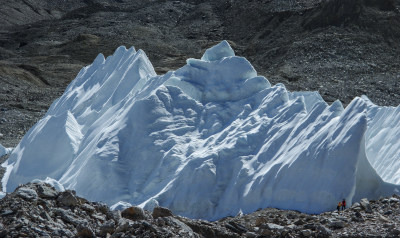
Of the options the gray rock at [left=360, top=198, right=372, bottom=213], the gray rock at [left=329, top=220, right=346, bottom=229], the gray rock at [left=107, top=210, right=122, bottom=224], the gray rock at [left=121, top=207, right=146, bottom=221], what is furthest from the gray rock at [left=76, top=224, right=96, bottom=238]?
the gray rock at [left=360, top=198, right=372, bottom=213]

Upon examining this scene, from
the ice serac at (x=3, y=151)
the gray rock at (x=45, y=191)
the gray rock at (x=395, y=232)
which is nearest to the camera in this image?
the gray rock at (x=395, y=232)

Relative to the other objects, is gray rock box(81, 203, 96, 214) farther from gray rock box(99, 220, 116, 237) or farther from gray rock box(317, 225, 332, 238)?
gray rock box(317, 225, 332, 238)

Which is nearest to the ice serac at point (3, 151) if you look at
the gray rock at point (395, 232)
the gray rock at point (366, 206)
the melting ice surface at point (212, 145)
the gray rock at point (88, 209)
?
the melting ice surface at point (212, 145)

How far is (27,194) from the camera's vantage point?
10352mm

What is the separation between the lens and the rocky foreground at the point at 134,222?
31.4ft

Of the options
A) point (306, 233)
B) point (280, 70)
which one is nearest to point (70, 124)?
point (306, 233)

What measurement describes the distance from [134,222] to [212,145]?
7.36 m

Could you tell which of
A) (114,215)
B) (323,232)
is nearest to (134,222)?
(114,215)

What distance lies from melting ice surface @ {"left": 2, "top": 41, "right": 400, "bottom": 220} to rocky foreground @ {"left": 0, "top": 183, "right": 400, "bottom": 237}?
1815mm

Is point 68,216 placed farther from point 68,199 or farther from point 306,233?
point 306,233

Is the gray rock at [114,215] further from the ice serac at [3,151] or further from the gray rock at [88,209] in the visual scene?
the ice serac at [3,151]

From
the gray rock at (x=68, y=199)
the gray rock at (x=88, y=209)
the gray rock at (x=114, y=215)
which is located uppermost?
the gray rock at (x=68, y=199)

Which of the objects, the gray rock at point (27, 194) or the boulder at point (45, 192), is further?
the boulder at point (45, 192)

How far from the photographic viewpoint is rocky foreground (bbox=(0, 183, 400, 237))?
9.56 m
